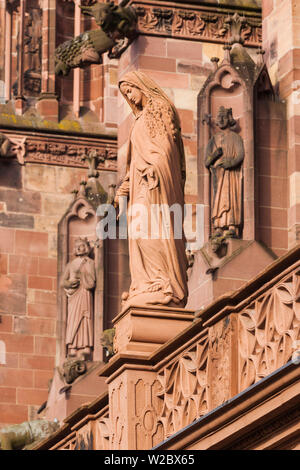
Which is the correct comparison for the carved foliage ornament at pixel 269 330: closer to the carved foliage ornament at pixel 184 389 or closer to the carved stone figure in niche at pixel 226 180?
the carved foliage ornament at pixel 184 389

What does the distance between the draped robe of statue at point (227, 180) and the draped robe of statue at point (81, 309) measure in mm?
4681

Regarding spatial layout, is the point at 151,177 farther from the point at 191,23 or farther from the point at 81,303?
the point at 81,303

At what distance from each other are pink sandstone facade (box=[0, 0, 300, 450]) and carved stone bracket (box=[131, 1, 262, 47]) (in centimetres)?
2

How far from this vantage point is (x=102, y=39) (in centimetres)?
2312

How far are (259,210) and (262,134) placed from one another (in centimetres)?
95

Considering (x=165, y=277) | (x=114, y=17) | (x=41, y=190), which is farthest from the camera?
(x=41, y=190)

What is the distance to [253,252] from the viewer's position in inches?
739

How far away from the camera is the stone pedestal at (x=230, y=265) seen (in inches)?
738

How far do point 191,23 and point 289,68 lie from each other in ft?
10.8

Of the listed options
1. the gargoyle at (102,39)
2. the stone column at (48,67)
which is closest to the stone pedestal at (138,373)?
the gargoyle at (102,39)

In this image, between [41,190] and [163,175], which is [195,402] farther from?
[41,190]

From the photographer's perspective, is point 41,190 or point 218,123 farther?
point 41,190

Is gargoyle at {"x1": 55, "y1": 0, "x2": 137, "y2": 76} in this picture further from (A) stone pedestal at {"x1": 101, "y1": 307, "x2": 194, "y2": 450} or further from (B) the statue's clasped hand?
(A) stone pedestal at {"x1": 101, "y1": 307, "x2": 194, "y2": 450}

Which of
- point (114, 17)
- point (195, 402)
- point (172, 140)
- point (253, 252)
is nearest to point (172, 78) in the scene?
point (114, 17)
